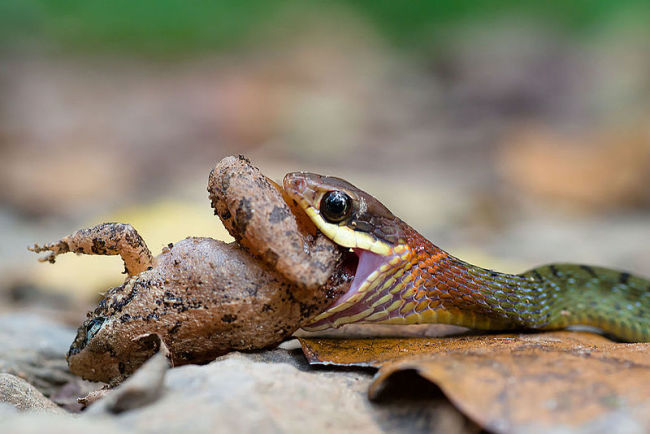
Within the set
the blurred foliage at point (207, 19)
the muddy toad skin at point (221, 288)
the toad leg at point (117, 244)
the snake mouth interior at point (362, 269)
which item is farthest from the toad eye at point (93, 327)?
the blurred foliage at point (207, 19)

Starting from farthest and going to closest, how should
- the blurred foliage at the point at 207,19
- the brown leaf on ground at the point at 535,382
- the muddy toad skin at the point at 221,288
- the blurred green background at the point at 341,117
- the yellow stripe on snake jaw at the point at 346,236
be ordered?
the blurred foliage at the point at 207,19 < the blurred green background at the point at 341,117 < the yellow stripe on snake jaw at the point at 346,236 < the muddy toad skin at the point at 221,288 < the brown leaf on ground at the point at 535,382

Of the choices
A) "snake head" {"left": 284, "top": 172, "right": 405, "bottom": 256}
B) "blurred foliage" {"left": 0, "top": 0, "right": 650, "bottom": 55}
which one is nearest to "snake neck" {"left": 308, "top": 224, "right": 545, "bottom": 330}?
"snake head" {"left": 284, "top": 172, "right": 405, "bottom": 256}

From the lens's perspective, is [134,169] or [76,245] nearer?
[76,245]

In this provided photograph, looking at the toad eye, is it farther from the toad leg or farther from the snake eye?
the snake eye

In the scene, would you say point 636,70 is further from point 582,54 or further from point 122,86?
point 122,86

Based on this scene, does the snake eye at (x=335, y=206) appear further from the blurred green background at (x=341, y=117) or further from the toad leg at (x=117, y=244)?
the blurred green background at (x=341, y=117)

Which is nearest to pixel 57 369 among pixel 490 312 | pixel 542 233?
pixel 490 312

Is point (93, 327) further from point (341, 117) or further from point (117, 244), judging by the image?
point (341, 117)
